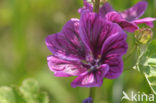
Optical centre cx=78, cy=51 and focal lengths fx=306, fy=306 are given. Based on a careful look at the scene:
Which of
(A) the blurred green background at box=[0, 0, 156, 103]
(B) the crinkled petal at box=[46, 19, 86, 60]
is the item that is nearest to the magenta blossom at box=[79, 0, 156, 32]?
(B) the crinkled petal at box=[46, 19, 86, 60]

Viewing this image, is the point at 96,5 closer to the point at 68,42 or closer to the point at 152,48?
the point at 68,42

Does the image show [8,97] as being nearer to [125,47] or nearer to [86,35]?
[86,35]

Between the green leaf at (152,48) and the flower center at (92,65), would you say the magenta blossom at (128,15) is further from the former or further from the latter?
the flower center at (92,65)

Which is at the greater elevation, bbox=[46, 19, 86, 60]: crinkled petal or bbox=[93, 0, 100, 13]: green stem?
bbox=[93, 0, 100, 13]: green stem

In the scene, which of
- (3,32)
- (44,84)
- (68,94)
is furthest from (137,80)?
(3,32)

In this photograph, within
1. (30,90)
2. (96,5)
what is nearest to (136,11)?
(96,5)

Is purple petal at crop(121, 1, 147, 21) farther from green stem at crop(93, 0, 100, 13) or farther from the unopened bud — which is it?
green stem at crop(93, 0, 100, 13)
